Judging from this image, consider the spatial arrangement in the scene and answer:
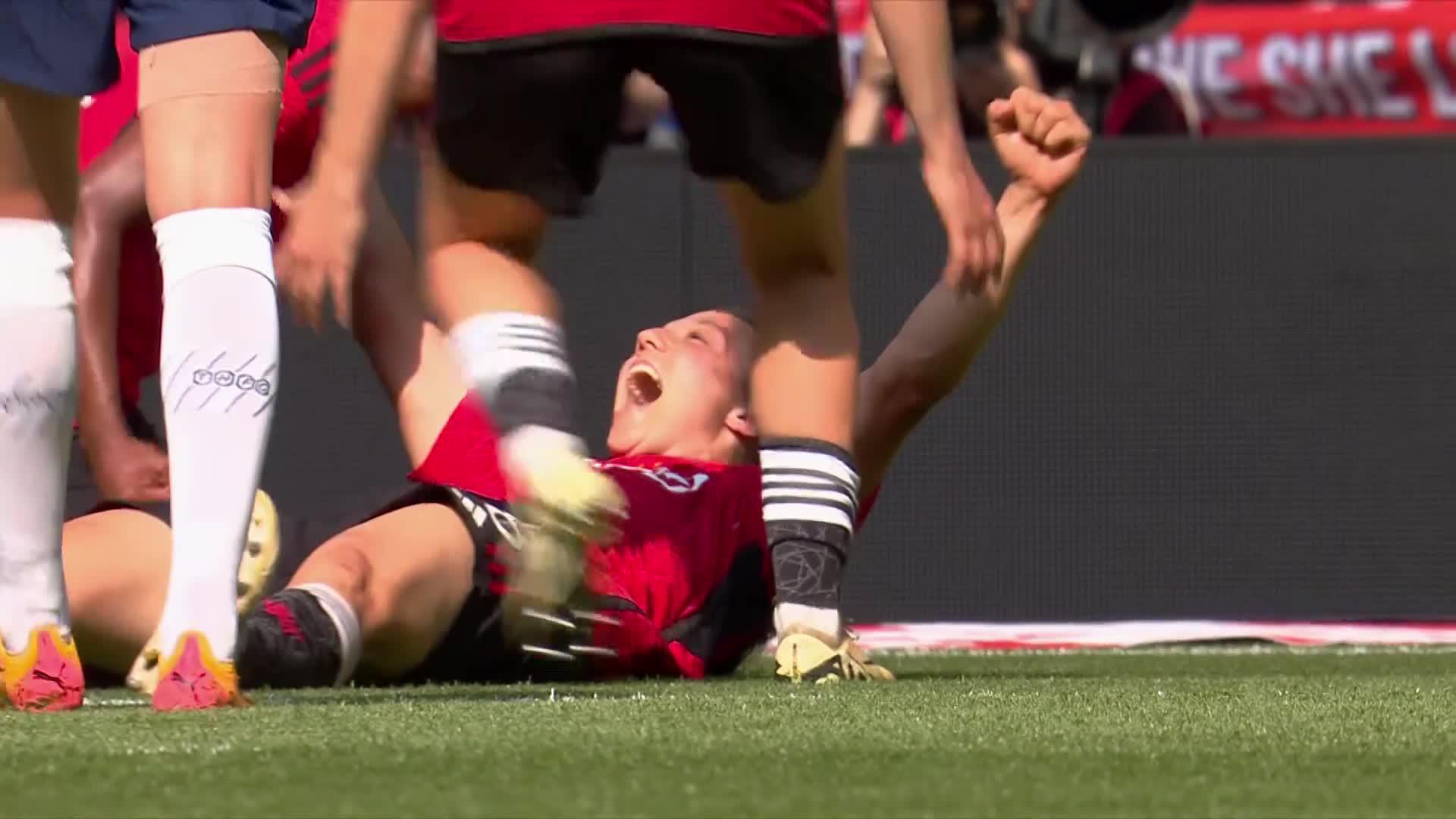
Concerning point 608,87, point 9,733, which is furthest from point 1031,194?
point 9,733

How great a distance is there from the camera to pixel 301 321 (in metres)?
2.93

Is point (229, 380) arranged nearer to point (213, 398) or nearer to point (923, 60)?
point (213, 398)

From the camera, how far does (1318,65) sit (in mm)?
9391

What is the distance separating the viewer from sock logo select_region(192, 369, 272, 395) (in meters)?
2.87

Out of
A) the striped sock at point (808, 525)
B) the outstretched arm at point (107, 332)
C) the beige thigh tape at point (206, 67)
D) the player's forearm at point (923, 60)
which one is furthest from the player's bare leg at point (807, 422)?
the outstretched arm at point (107, 332)

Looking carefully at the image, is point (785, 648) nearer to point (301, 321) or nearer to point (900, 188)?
point (301, 321)

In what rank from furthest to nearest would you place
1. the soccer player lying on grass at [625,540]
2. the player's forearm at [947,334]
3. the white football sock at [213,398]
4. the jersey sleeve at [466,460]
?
the player's forearm at [947,334], the jersey sleeve at [466,460], the soccer player lying on grass at [625,540], the white football sock at [213,398]

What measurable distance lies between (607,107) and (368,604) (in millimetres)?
769

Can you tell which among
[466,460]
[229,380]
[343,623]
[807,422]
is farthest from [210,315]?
[466,460]

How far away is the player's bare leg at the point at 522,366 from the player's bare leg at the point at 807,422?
33 centimetres

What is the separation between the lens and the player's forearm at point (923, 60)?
3.21m

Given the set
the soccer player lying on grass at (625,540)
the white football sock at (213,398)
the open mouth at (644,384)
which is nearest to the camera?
the white football sock at (213,398)

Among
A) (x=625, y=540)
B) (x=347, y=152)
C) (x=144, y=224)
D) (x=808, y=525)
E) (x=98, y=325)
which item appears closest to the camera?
(x=347, y=152)

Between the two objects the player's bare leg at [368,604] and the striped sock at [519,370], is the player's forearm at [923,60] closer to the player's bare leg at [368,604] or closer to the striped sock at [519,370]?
the striped sock at [519,370]
